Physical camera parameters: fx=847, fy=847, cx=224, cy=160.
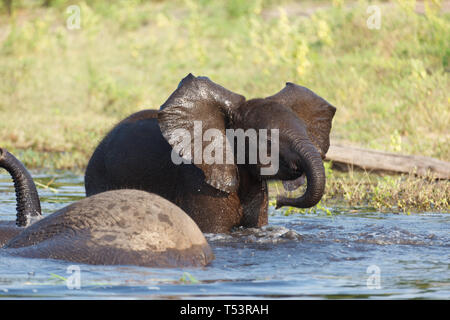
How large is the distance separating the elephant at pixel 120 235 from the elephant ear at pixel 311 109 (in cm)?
Result: 207

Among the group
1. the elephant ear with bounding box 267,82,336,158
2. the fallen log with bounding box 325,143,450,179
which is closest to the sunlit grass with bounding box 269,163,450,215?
the fallen log with bounding box 325,143,450,179

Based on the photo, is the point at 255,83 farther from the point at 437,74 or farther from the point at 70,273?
the point at 70,273

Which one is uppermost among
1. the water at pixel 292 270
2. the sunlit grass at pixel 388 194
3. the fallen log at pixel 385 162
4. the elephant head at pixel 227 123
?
the elephant head at pixel 227 123

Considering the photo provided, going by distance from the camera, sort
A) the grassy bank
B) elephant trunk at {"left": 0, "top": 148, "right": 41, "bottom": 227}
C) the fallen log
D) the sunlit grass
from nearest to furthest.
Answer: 1. elephant trunk at {"left": 0, "top": 148, "right": 41, "bottom": 227}
2. the sunlit grass
3. the fallen log
4. the grassy bank

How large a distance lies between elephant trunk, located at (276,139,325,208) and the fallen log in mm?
3430

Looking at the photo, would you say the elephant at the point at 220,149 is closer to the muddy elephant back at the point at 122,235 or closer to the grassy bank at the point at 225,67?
the muddy elephant back at the point at 122,235

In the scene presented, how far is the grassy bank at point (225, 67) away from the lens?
1211cm

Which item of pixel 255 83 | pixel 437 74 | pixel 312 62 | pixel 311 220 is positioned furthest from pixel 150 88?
pixel 311 220

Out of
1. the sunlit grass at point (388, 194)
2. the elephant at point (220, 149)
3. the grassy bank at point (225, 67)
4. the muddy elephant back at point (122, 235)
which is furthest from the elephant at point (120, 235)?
the grassy bank at point (225, 67)

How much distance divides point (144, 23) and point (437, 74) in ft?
32.7

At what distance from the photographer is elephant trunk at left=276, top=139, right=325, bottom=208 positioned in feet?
19.6

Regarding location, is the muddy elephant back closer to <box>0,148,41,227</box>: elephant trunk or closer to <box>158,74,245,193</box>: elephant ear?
<box>0,148,41,227</box>: elephant trunk

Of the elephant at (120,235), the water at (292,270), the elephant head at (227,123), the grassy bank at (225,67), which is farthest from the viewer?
the grassy bank at (225,67)

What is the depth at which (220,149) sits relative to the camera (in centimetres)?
669
